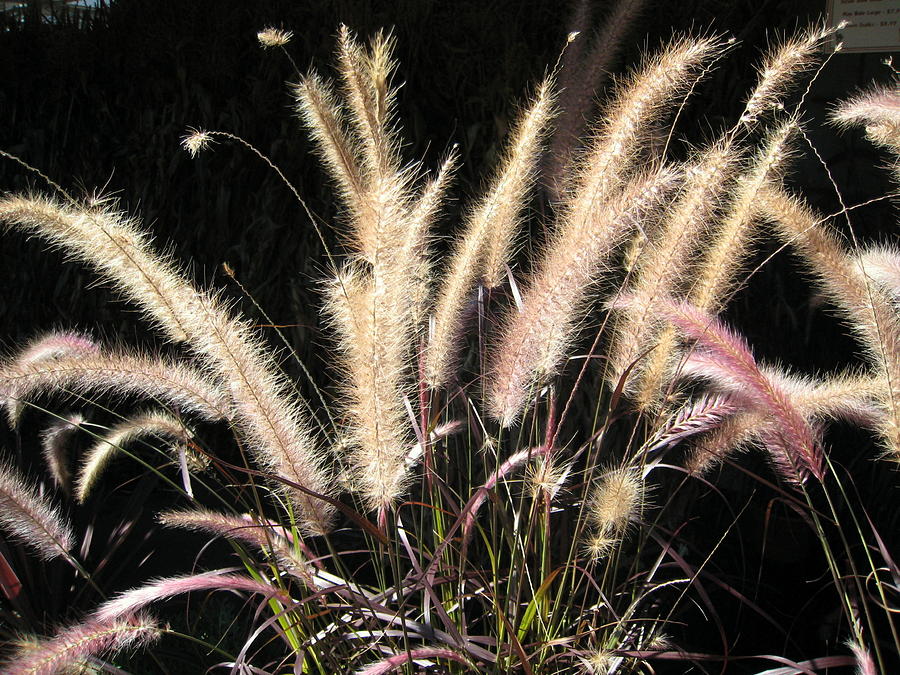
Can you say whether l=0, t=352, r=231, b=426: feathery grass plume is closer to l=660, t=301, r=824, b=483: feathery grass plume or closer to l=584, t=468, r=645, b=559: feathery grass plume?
l=584, t=468, r=645, b=559: feathery grass plume

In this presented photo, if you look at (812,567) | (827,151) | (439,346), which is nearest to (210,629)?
(439,346)

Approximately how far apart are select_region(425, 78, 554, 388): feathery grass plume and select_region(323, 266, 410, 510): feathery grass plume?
0.82 feet

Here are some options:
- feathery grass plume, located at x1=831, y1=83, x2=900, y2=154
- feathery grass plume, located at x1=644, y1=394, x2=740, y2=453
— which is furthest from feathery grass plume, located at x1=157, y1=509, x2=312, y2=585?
feathery grass plume, located at x1=831, y1=83, x2=900, y2=154

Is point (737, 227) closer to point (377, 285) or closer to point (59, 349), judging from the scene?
point (377, 285)

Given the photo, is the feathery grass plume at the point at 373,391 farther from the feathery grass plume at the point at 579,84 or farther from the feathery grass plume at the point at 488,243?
the feathery grass plume at the point at 579,84

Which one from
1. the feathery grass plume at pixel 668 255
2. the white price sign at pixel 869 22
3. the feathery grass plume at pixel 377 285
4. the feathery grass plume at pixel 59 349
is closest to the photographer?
the feathery grass plume at pixel 377 285

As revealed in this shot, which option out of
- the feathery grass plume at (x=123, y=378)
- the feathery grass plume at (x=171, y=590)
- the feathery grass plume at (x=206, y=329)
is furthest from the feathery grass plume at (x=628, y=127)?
the feathery grass plume at (x=171, y=590)

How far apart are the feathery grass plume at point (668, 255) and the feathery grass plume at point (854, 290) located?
120 millimetres

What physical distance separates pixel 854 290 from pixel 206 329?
1.25 metres

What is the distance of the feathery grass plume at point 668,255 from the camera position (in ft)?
4.60

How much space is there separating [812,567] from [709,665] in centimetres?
48

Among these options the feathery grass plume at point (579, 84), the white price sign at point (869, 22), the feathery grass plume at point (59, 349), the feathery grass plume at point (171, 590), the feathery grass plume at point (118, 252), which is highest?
the white price sign at point (869, 22)

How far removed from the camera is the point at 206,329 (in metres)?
1.44

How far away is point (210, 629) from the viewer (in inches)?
101
